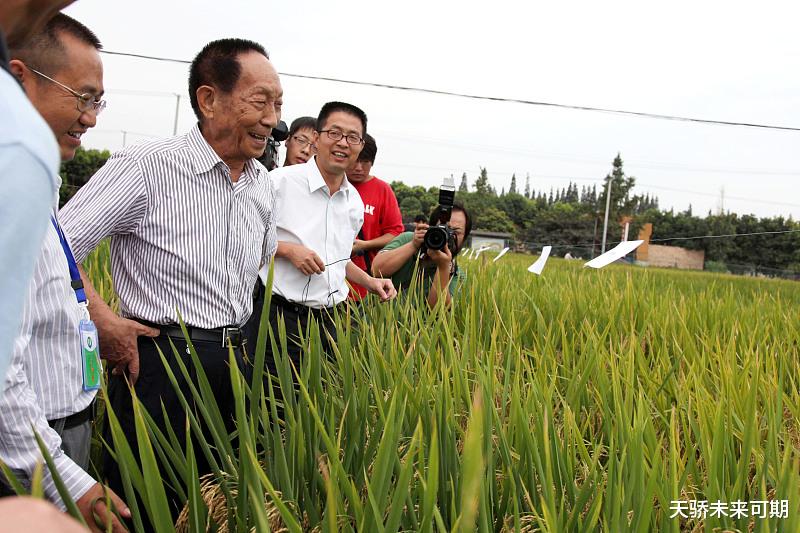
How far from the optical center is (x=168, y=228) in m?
1.52

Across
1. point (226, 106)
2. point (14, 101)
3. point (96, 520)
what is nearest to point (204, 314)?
point (226, 106)

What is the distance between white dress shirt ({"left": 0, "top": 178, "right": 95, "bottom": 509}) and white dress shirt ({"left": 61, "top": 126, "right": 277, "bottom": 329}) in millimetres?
382

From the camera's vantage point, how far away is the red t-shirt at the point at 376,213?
318cm

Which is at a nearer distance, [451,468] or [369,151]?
[451,468]

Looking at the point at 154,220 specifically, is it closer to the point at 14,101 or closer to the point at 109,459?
the point at 109,459

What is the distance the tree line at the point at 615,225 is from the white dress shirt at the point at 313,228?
92.2 feet

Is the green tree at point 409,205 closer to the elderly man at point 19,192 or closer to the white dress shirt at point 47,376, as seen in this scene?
the white dress shirt at point 47,376

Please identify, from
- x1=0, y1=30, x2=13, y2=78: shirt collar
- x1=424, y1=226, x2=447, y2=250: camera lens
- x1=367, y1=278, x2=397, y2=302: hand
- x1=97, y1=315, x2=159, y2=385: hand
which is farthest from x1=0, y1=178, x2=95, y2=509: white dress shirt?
x1=424, y1=226, x2=447, y2=250: camera lens

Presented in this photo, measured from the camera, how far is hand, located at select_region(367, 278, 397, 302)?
229 cm

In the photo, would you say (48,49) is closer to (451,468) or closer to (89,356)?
(89,356)

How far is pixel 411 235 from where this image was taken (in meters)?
2.85

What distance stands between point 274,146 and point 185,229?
1.86 metres

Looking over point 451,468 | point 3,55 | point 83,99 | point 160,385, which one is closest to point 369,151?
point 160,385

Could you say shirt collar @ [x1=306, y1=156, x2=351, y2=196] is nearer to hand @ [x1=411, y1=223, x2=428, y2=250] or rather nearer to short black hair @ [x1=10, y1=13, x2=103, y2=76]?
hand @ [x1=411, y1=223, x2=428, y2=250]
